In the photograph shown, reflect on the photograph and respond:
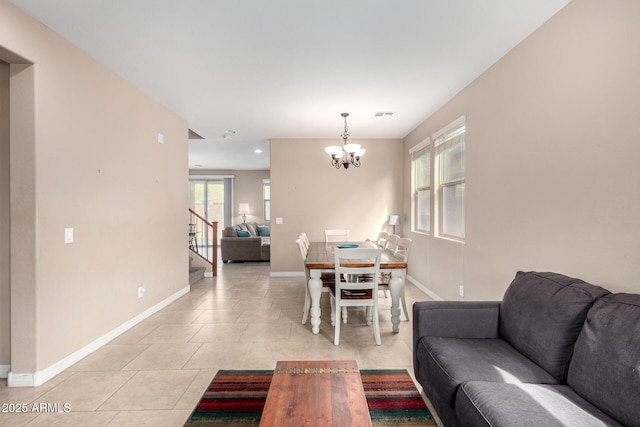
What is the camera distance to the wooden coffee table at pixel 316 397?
4.58 ft

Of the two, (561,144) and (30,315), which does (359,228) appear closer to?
(561,144)

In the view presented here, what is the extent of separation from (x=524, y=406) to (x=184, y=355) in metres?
2.61

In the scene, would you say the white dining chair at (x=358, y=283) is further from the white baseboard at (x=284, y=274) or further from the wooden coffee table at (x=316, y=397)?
the white baseboard at (x=284, y=274)

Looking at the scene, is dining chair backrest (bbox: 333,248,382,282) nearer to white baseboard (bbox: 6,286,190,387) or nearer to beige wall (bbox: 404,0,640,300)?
beige wall (bbox: 404,0,640,300)

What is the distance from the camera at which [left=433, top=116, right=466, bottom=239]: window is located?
4.04m

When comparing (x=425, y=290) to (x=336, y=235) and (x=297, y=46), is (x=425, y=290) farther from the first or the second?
(x=297, y=46)

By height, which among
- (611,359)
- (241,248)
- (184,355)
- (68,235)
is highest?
(68,235)

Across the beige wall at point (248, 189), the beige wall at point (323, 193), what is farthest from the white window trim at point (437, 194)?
the beige wall at point (248, 189)

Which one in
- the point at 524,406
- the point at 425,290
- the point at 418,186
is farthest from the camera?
the point at 418,186

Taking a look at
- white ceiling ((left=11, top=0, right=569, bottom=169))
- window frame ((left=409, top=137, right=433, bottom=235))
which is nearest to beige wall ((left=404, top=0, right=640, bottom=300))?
white ceiling ((left=11, top=0, right=569, bottom=169))

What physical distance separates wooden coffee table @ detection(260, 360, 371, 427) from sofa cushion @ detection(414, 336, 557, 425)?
0.45m

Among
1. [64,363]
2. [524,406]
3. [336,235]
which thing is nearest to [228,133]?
[336,235]

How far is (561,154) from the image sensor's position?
229 centimetres

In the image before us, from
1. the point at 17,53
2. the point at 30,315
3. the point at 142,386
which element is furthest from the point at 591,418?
the point at 17,53
